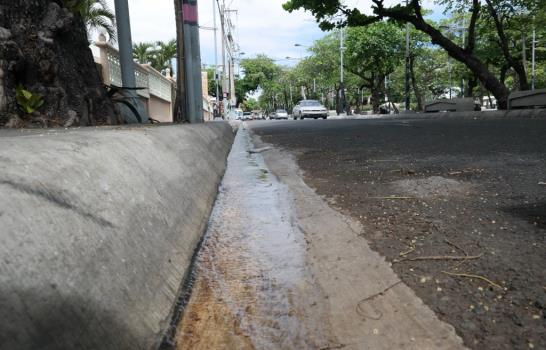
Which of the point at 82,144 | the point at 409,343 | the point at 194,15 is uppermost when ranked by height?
the point at 194,15

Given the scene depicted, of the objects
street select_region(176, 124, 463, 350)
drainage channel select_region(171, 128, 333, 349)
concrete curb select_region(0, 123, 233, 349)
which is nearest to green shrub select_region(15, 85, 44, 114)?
drainage channel select_region(171, 128, 333, 349)

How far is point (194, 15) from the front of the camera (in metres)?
8.54

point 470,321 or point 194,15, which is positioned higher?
point 194,15

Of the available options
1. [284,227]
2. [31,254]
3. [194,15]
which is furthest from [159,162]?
[194,15]

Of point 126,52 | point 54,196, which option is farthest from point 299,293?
point 126,52

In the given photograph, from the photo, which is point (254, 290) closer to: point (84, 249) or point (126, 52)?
point (84, 249)

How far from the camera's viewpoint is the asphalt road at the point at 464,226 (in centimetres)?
161

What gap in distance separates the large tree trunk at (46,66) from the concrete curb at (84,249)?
11.3 ft

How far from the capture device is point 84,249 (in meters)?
1.36

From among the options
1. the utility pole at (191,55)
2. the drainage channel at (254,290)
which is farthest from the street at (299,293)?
the utility pole at (191,55)

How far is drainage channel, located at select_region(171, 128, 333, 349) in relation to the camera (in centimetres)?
159

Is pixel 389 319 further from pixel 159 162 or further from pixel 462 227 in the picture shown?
pixel 159 162

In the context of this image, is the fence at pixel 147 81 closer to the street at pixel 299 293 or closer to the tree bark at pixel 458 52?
the street at pixel 299 293

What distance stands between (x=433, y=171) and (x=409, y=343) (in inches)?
117
